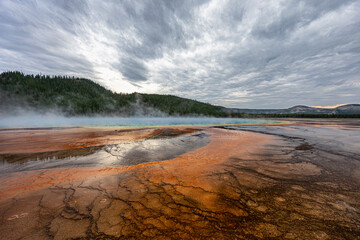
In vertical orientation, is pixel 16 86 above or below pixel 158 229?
above

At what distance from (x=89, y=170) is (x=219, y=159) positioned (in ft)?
18.8

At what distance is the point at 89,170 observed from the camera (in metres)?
5.14

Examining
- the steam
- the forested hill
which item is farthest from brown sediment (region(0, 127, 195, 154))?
the forested hill

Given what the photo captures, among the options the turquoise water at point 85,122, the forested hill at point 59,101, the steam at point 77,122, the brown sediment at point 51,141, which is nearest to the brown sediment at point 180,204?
the brown sediment at point 51,141

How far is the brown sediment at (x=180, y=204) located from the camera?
2.32 metres

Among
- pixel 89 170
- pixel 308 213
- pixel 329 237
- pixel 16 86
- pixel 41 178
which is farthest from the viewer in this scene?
pixel 16 86

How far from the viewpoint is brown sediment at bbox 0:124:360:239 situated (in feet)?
7.60

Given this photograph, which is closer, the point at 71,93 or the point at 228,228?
the point at 228,228

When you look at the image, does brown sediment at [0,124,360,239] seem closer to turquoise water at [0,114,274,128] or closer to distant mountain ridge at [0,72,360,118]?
turquoise water at [0,114,274,128]

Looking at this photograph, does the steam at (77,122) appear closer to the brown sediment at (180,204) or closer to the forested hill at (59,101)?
the forested hill at (59,101)

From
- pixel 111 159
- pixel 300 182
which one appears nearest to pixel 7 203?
pixel 111 159

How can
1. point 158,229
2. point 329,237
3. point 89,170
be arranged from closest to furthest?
point 329,237 → point 158,229 → point 89,170

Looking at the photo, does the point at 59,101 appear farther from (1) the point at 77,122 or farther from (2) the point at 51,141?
(2) the point at 51,141

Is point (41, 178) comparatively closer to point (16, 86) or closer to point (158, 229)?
point (158, 229)
